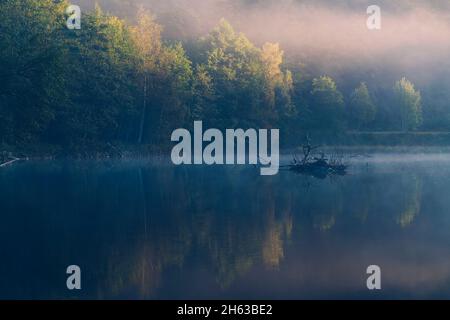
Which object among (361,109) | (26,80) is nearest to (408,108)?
(361,109)

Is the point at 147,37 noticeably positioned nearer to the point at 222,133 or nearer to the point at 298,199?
the point at 222,133

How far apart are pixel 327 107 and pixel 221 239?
231 ft

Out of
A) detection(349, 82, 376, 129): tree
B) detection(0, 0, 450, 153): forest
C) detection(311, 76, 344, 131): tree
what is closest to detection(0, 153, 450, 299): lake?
detection(0, 0, 450, 153): forest

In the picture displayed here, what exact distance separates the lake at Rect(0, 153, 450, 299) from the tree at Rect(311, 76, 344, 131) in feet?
167

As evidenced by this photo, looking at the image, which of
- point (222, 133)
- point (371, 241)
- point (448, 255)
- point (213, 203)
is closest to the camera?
point (448, 255)

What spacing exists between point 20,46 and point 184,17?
197 feet

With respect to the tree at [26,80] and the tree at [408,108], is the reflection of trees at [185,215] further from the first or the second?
the tree at [408,108]

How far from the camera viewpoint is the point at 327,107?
91.1 m

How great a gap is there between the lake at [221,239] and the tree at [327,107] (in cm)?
5094

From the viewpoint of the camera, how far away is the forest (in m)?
59.4

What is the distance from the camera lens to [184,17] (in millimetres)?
117750

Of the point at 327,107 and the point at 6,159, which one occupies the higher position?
the point at 327,107

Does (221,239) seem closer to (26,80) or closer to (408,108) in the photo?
(26,80)
